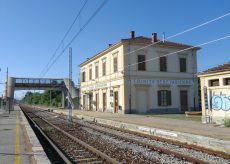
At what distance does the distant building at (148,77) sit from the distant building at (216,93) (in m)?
13.4

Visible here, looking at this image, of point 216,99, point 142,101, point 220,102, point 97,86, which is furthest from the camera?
point 97,86

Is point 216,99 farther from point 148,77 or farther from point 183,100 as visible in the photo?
point 183,100

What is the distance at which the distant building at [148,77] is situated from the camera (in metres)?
34.3

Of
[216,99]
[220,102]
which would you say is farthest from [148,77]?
[220,102]

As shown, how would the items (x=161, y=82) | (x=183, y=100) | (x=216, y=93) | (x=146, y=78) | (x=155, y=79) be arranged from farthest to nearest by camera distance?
(x=183, y=100) < (x=161, y=82) < (x=155, y=79) < (x=146, y=78) < (x=216, y=93)

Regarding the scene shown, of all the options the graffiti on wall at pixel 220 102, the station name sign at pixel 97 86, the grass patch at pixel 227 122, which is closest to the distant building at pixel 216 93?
the graffiti on wall at pixel 220 102

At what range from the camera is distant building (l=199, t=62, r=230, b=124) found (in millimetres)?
18531

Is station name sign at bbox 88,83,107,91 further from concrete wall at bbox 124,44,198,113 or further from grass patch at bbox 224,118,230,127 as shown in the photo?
grass patch at bbox 224,118,230,127

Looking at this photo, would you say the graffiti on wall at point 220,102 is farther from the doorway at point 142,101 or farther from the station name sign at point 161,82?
the station name sign at point 161,82

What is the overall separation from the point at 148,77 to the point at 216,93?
629 inches

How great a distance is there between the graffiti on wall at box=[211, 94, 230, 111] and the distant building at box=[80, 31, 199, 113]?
47.1ft

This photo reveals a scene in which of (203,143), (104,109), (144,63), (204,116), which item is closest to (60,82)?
(104,109)

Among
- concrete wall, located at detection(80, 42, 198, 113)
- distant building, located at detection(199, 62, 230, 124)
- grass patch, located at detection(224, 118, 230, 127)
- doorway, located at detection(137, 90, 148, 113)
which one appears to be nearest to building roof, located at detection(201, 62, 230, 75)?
distant building, located at detection(199, 62, 230, 124)

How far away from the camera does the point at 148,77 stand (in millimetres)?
35188
